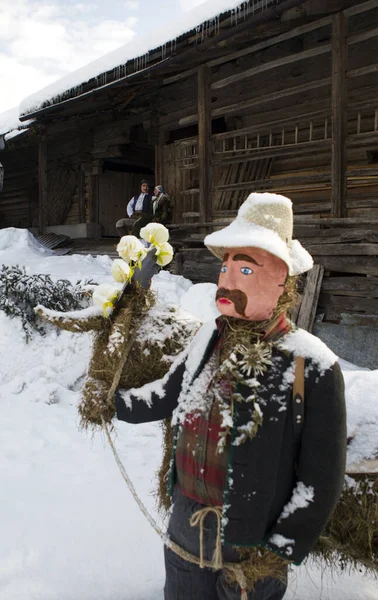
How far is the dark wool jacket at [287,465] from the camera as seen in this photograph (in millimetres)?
1367

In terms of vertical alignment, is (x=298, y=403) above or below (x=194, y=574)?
above

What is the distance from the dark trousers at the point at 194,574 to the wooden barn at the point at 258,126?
429 cm

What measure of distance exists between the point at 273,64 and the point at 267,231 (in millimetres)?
5729

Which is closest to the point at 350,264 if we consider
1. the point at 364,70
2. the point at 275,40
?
the point at 364,70

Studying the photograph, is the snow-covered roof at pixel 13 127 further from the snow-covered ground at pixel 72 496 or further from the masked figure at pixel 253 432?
the masked figure at pixel 253 432

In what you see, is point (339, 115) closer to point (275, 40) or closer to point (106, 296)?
point (275, 40)

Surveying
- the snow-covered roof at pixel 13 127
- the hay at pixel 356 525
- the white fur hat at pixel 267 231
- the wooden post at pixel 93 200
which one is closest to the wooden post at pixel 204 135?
the snow-covered roof at pixel 13 127

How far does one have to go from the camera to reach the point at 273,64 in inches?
253

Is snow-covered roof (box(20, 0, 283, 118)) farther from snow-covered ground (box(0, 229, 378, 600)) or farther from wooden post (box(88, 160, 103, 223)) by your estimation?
snow-covered ground (box(0, 229, 378, 600))

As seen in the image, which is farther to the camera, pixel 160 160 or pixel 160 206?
pixel 160 160

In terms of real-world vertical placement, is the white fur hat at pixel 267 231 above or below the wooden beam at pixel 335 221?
below

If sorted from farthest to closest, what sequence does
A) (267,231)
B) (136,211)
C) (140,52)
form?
1. (136,211)
2. (140,52)
3. (267,231)

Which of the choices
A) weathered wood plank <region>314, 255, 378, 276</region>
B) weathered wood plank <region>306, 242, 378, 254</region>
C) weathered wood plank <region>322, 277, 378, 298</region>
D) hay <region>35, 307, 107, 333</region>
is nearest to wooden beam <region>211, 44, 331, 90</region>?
weathered wood plank <region>306, 242, 378, 254</region>

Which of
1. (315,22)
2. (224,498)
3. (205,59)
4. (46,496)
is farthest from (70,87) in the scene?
(224,498)
